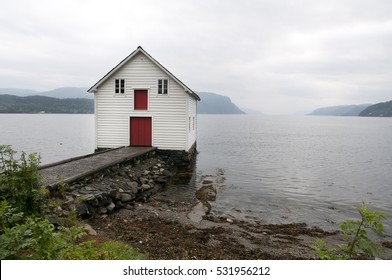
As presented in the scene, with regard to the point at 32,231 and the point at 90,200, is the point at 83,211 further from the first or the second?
the point at 32,231

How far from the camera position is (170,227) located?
11.4m

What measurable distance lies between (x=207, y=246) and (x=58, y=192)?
5.89 meters

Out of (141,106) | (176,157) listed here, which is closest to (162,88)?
(141,106)

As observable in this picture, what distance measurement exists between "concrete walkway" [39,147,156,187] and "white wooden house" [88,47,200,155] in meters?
3.28

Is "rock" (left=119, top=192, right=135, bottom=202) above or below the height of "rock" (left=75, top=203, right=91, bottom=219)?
below

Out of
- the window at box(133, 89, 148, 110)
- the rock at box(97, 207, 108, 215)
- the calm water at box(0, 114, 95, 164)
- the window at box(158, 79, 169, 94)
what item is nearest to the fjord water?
the rock at box(97, 207, 108, 215)

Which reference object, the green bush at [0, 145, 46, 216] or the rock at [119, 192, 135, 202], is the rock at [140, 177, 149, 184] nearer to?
the rock at [119, 192, 135, 202]

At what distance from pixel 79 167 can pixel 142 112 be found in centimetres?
960

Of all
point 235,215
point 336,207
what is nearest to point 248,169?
point 336,207

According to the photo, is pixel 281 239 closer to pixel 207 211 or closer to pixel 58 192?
pixel 207 211

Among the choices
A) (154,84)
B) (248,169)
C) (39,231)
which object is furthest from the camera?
(248,169)

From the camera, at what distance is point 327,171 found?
28.9 meters

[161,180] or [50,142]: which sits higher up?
[50,142]

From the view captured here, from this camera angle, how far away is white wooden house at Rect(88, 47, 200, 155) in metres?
24.0
